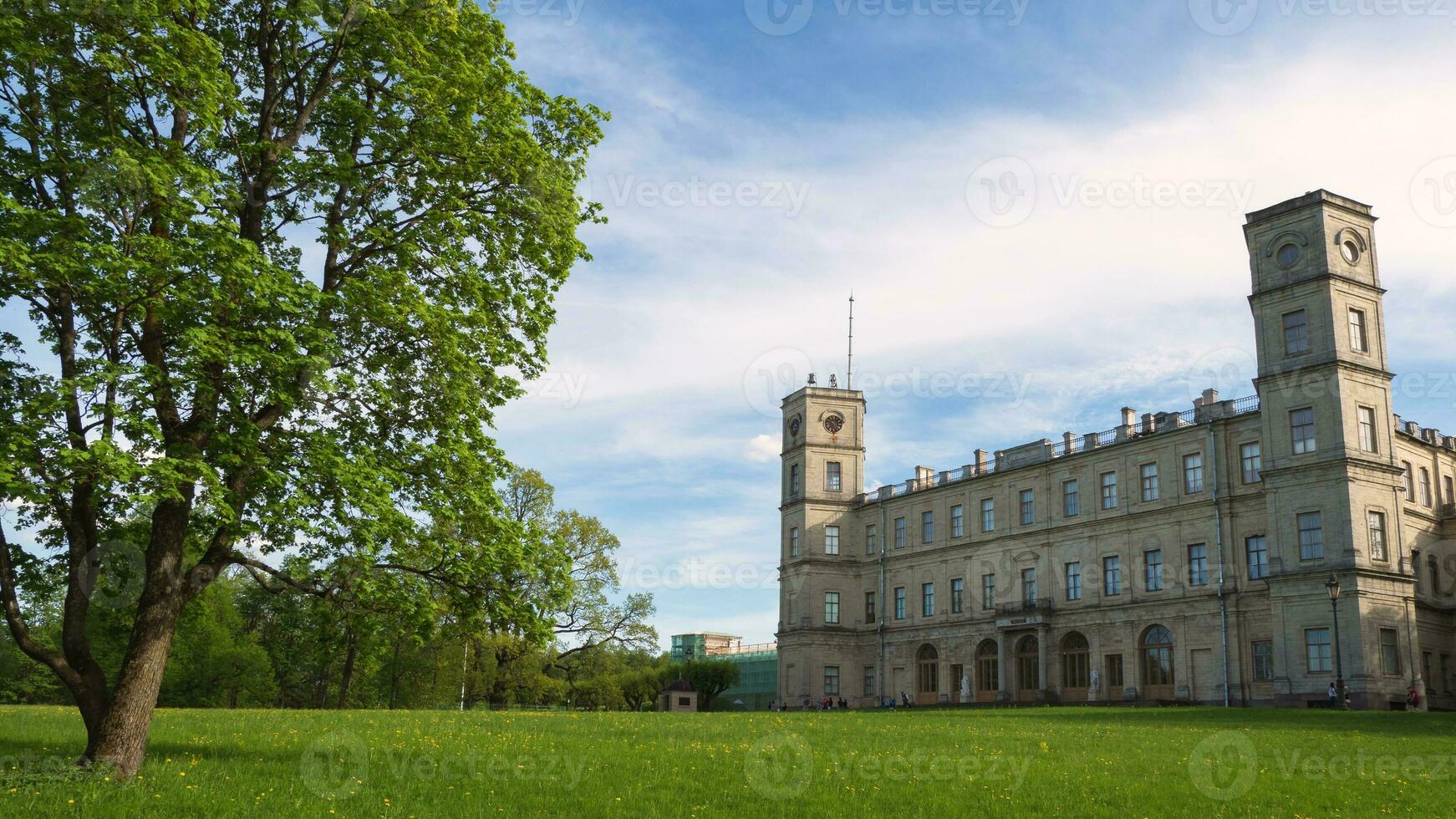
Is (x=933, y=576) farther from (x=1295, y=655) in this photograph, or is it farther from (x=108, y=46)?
(x=108, y=46)

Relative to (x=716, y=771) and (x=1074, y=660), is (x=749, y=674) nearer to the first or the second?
(x=1074, y=660)

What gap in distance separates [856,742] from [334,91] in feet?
50.9

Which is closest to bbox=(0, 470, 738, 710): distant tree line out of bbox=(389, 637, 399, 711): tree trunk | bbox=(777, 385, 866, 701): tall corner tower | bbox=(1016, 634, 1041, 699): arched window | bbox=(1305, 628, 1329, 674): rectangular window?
bbox=(389, 637, 399, 711): tree trunk

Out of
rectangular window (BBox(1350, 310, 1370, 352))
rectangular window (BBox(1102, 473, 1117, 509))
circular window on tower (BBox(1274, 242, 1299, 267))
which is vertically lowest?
rectangular window (BBox(1102, 473, 1117, 509))

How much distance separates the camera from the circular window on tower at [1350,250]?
47.6 meters

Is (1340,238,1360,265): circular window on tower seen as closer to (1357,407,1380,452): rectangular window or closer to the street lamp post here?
(1357,407,1380,452): rectangular window

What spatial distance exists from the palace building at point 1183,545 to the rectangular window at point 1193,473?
150mm

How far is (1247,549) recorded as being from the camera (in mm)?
51969

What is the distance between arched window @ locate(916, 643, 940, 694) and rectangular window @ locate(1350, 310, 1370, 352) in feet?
100

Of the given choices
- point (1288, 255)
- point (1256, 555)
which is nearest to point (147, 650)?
point (1288, 255)

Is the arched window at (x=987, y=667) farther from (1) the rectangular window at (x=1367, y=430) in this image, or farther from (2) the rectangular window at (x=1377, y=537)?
(1) the rectangular window at (x=1367, y=430)

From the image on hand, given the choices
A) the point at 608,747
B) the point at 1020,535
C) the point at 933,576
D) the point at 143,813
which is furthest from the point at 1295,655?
the point at 143,813

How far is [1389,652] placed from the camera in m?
44.5

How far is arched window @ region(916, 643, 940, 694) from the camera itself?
226 feet
